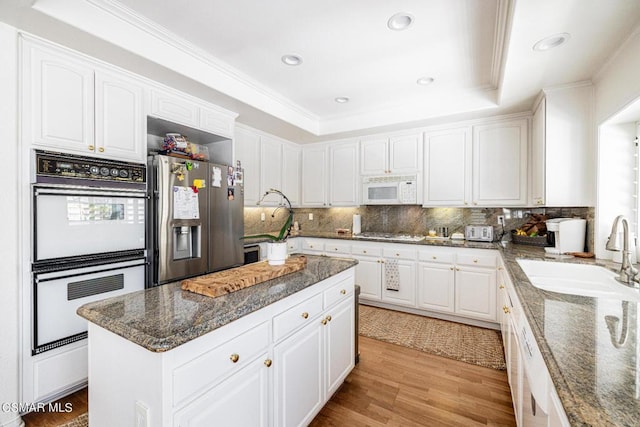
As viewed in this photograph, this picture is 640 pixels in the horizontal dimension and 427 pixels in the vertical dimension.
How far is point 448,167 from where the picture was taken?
362cm

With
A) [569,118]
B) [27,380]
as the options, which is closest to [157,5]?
[27,380]

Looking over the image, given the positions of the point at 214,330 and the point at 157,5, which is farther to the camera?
the point at 157,5

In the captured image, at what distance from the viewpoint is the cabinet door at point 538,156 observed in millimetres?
2621

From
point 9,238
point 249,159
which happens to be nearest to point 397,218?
point 249,159

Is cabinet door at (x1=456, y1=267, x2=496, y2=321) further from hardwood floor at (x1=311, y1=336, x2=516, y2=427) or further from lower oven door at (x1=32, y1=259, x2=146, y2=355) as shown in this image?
lower oven door at (x1=32, y1=259, x2=146, y2=355)

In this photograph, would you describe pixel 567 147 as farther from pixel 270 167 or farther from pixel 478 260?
pixel 270 167

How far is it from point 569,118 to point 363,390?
2.85 metres

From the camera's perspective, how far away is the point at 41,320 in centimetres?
184

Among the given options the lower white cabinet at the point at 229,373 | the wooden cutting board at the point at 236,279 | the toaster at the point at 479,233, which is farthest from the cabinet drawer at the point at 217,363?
the toaster at the point at 479,233

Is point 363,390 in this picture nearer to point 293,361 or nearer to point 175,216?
point 293,361

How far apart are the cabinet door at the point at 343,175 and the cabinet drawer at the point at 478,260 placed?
165 cm

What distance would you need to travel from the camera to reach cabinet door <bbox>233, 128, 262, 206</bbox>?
3688 mm

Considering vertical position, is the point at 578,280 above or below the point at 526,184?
below

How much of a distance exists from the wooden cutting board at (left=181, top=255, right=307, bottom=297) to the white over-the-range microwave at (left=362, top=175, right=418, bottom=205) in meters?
2.37
